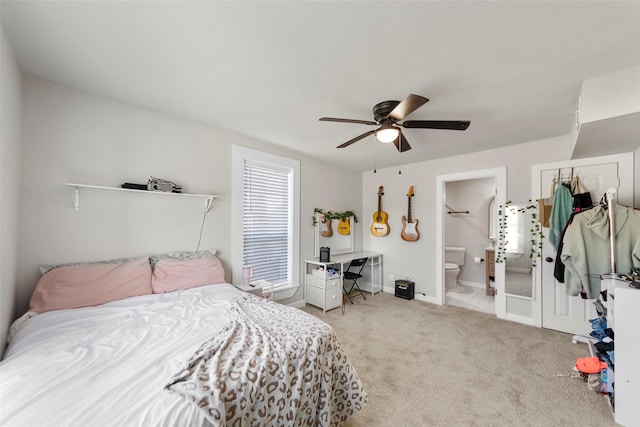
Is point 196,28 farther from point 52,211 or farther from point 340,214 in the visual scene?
point 340,214

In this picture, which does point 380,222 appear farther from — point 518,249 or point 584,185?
point 584,185

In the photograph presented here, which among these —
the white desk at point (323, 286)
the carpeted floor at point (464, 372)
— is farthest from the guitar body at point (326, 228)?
the carpeted floor at point (464, 372)

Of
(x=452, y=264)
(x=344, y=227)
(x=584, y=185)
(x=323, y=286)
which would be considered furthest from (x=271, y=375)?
(x=452, y=264)

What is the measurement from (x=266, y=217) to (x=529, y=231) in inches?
139

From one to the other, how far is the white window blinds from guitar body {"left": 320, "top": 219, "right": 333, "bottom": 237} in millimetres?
672

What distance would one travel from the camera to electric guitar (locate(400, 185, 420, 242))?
171 inches

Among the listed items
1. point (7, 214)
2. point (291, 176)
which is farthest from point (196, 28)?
point (291, 176)

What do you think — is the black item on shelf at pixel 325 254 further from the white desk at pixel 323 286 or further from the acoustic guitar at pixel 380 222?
the acoustic guitar at pixel 380 222

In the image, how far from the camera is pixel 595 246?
2.45 metres

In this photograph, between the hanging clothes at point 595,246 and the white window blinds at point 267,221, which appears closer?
the hanging clothes at point 595,246

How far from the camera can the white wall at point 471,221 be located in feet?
16.8

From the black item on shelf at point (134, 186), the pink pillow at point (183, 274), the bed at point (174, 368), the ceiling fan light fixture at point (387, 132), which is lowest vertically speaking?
the bed at point (174, 368)

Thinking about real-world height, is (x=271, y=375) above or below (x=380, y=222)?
below

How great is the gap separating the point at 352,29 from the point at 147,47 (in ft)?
4.29
